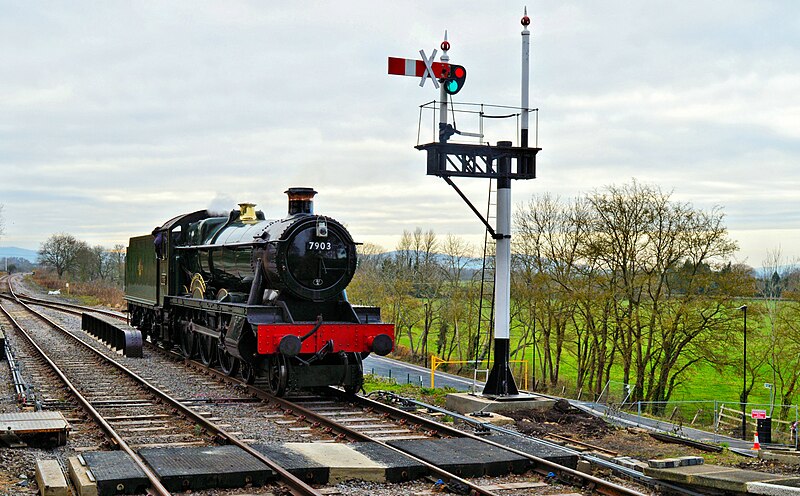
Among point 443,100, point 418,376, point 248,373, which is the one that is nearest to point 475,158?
point 443,100

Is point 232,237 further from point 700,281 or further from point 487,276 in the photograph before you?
point 700,281

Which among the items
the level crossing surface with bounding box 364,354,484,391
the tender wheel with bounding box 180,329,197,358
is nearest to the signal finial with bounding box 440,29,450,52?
the tender wheel with bounding box 180,329,197,358

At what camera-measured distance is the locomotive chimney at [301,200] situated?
14.2m

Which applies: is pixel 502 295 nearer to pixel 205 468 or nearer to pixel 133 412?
pixel 133 412

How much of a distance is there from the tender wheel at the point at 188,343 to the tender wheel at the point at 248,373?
335 centimetres

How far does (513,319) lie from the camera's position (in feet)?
136

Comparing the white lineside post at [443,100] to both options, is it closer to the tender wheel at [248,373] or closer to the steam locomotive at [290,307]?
the steam locomotive at [290,307]

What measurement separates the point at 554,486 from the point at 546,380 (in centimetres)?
3393

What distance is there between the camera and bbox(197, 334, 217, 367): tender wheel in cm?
1666

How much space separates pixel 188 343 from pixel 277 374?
19.7 feet

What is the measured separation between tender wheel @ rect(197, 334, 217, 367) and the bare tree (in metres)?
81.0

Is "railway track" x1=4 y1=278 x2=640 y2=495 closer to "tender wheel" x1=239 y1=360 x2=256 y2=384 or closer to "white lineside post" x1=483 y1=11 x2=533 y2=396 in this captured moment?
"tender wheel" x1=239 y1=360 x2=256 y2=384

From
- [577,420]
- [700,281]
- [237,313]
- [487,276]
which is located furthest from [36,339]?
[700,281]

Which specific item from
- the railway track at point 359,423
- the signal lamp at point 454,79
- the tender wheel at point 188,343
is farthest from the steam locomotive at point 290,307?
the signal lamp at point 454,79
